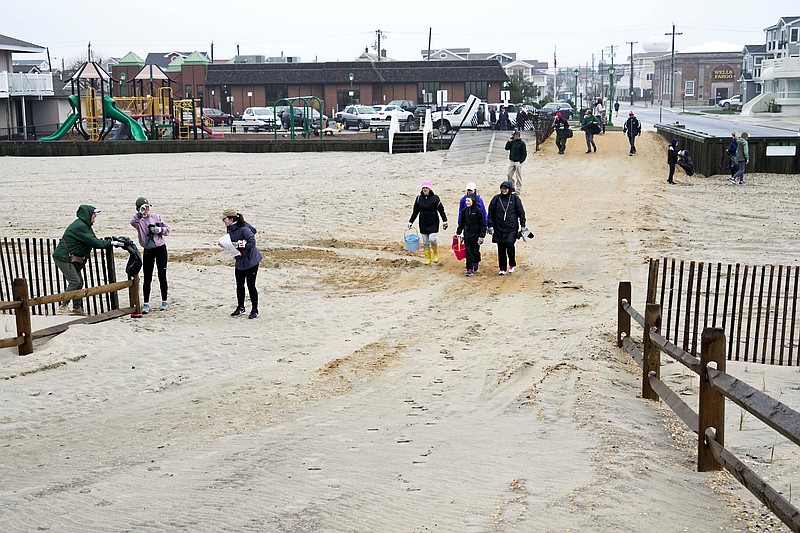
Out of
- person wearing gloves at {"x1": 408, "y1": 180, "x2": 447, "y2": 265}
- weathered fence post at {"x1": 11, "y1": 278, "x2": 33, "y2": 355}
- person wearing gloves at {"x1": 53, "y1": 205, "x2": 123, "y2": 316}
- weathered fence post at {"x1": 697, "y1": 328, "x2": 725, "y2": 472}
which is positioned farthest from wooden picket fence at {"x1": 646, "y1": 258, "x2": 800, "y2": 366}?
person wearing gloves at {"x1": 53, "y1": 205, "x2": 123, "y2": 316}

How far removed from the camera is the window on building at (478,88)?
7469 centimetres

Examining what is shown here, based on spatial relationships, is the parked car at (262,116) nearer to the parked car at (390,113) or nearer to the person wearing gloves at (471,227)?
the parked car at (390,113)

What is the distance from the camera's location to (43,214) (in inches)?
968

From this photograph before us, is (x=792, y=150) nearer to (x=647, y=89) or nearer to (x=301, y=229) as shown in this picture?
(x=301, y=229)

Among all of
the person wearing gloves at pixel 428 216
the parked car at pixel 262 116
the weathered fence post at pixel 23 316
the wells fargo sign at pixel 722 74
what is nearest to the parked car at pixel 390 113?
the parked car at pixel 262 116

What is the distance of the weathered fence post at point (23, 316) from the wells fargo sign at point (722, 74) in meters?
121

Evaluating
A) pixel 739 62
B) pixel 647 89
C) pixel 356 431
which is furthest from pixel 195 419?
pixel 647 89

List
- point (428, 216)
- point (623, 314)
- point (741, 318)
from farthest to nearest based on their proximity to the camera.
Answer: point (428, 216) → point (623, 314) → point (741, 318)

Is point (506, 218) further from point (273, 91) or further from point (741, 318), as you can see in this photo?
point (273, 91)

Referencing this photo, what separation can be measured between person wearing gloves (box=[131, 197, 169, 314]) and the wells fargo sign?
11860cm

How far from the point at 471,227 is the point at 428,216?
1.04 m

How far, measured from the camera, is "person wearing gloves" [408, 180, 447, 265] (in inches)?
669

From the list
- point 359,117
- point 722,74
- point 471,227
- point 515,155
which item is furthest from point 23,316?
point 722,74

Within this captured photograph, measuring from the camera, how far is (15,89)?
5144cm
